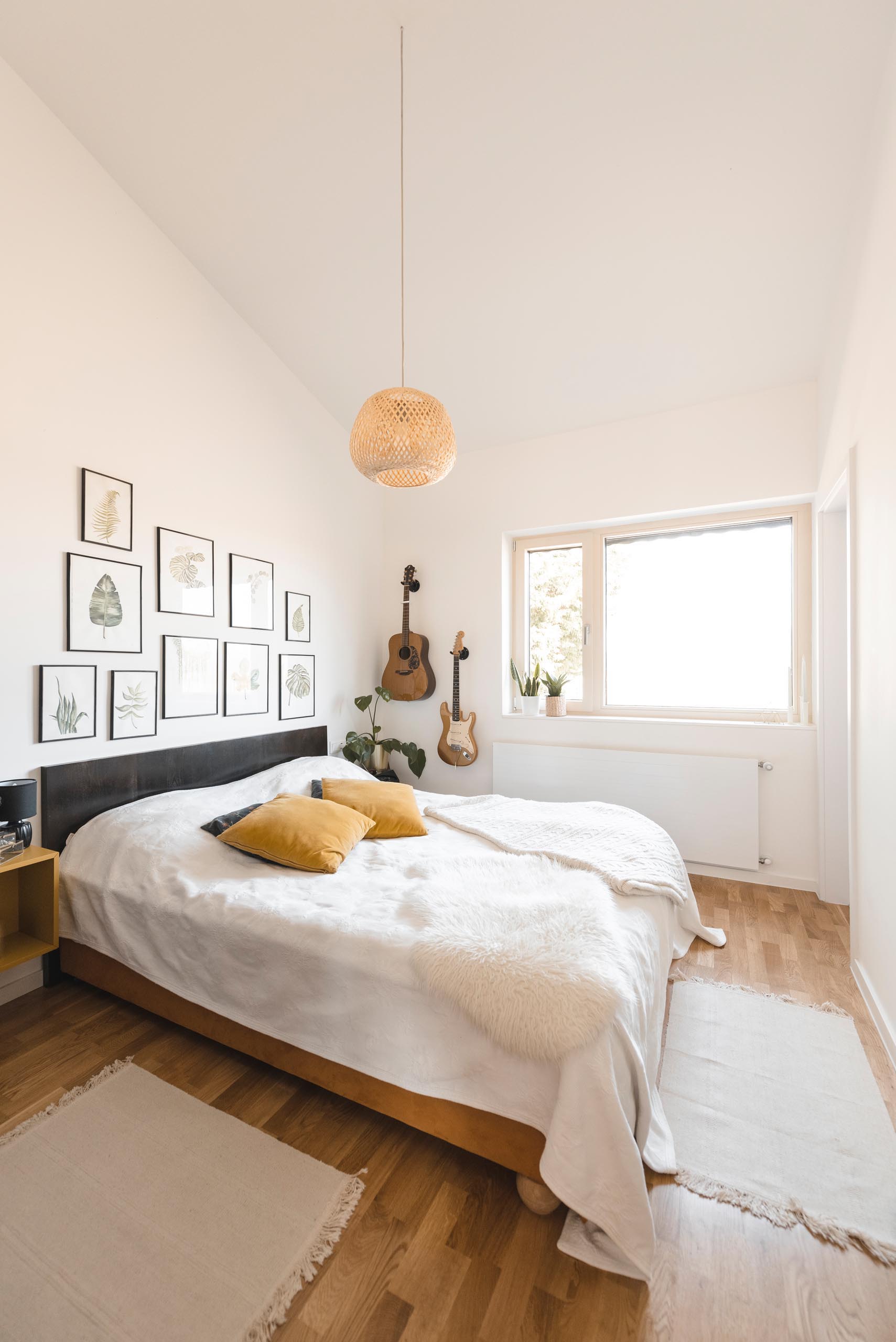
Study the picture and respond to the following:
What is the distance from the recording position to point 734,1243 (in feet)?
3.94

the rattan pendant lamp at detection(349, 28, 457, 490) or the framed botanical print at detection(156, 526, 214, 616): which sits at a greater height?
the rattan pendant lamp at detection(349, 28, 457, 490)

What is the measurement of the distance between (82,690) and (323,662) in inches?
59.0

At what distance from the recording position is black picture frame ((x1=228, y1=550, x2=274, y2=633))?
9.66 feet

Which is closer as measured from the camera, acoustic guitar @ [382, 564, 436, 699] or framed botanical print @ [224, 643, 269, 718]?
framed botanical print @ [224, 643, 269, 718]

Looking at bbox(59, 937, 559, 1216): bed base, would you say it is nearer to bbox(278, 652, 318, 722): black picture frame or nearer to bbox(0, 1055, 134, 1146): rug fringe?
bbox(0, 1055, 134, 1146): rug fringe

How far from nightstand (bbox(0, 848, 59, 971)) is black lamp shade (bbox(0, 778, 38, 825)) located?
5.4 inches

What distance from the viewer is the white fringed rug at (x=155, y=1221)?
3.54 ft

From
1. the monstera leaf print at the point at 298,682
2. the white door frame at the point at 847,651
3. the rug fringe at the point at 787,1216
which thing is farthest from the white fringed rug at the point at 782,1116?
the monstera leaf print at the point at 298,682

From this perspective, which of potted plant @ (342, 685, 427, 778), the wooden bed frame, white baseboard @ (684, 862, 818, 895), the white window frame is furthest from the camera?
potted plant @ (342, 685, 427, 778)

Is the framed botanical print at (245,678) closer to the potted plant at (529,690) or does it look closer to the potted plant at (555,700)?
the potted plant at (529,690)

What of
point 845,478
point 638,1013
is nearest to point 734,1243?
point 638,1013

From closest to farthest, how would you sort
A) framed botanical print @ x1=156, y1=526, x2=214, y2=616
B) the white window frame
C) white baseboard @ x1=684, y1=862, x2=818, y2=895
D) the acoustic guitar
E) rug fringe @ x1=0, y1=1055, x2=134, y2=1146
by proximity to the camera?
rug fringe @ x1=0, y1=1055, x2=134, y2=1146 → framed botanical print @ x1=156, y1=526, x2=214, y2=616 → white baseboard @ x1=684, y1=862, x2=818, y2=895 → the white window frame → the acoustic guitar

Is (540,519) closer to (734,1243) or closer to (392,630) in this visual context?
(392,630)

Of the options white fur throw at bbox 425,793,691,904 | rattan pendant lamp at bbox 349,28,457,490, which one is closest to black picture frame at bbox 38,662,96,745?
rattan pendant lamp at bbox 349,28,457,490
